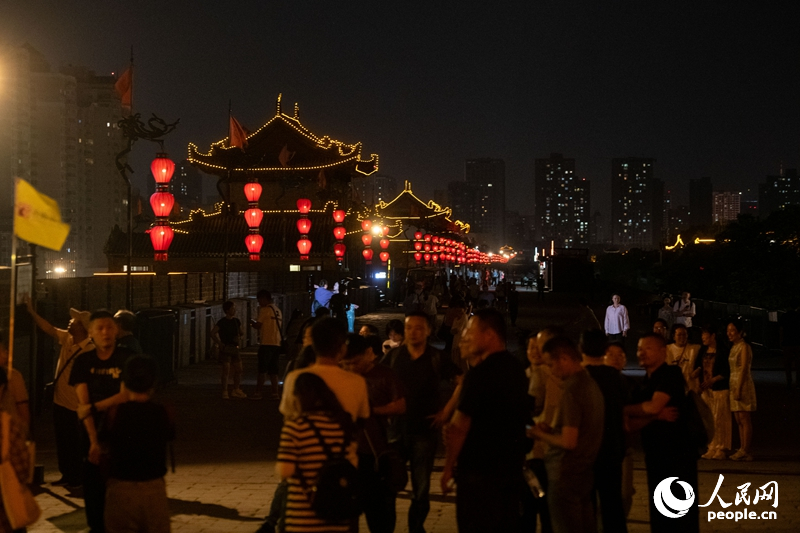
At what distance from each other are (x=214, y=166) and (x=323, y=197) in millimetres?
6263

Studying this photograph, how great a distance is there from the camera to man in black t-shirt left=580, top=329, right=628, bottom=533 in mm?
5961

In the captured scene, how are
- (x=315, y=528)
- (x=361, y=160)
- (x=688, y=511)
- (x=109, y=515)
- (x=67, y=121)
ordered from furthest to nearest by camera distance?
1. (x=67, y=121)
2. (x=361, y=160)
3. (x=688, y=511)
4. (x=109, y=515)
5. (x=315, y=528)

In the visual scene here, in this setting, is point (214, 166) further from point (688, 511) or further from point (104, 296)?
point (688, 511)

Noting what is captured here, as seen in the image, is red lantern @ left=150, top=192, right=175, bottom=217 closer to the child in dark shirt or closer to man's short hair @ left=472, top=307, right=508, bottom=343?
the child in dark shirt

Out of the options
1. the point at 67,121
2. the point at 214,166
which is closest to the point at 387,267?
the point at 214,166

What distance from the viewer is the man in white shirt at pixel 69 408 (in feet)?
27.4

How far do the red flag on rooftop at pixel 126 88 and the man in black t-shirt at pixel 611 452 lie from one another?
1721 cm

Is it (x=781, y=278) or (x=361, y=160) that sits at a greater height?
(x=361, y=160)

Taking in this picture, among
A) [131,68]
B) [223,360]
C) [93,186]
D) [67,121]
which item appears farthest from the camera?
[93,186]

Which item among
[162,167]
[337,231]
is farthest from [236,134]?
[162,167]

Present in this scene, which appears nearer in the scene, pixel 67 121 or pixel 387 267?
pixel 387 267

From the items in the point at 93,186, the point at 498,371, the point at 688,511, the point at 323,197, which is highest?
the point at 93,186

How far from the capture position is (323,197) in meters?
47.9

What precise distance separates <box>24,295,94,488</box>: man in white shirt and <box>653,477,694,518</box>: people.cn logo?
16.5ft
